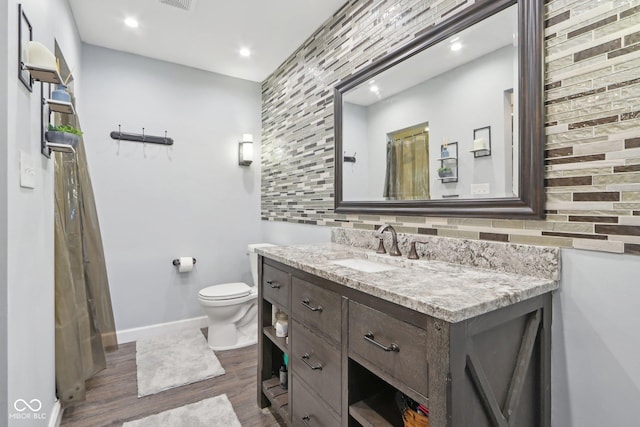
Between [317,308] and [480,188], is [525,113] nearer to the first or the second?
[480,188]

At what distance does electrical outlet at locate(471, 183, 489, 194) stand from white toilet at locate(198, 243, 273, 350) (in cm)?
203

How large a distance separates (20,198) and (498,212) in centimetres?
187

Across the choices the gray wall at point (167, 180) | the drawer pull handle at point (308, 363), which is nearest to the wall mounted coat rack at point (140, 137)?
the gray wall at point (167, 180)

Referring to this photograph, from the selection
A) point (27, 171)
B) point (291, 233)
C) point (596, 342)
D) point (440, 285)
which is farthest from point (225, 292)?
point (596, 342)

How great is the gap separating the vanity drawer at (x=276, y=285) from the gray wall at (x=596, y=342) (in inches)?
45.5

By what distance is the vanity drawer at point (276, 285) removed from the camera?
1657mm

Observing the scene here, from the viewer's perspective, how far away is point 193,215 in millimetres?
3129

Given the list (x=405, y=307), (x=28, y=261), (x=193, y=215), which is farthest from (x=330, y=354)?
(x=193, y=215)

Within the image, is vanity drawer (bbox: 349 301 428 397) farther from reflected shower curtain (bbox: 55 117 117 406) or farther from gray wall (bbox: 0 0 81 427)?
reflected shower curtain (bbox: 55 117 117 406)

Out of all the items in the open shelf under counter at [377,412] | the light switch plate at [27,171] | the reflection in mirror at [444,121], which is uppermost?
the reflection in mirror at [444,121]

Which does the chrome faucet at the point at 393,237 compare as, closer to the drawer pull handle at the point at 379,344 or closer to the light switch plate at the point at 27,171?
the drawer pull handle at the point at 379,344

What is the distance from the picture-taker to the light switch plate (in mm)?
1195

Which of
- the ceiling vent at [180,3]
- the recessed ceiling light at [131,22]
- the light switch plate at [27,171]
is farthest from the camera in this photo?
the recessed ceiling light at [131,22]

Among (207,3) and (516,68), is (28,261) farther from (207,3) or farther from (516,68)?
(516,68)
